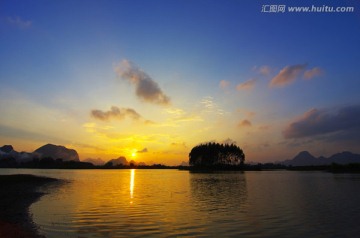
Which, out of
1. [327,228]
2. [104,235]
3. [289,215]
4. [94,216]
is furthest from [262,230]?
[94,216]

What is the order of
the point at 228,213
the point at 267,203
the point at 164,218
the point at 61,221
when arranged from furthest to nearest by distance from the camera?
the point at 267,203, the point at 228,213, the point at 164,218, the point at 61,221

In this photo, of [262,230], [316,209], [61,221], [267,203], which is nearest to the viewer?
[262,230]

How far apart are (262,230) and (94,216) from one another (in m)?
16.8

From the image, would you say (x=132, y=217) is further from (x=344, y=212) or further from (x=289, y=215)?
(x=344, y=212)

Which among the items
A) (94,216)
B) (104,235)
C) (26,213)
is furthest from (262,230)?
(26,213)

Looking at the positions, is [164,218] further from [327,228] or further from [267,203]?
[267,203]

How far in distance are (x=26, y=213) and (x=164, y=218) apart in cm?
1477

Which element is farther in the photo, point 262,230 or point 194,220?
point 194,220

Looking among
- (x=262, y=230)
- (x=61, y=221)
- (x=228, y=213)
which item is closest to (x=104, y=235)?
(x=61, y=221)

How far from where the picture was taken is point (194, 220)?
93.5 feet

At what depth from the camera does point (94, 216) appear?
3044 cm

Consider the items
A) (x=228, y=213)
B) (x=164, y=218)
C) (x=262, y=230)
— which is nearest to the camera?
(x=262, y=230)

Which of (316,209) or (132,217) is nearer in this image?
(132,217)

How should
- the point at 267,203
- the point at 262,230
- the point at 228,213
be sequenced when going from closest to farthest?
the point at 262,230
the point at 228,213
the point at 267,203
